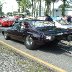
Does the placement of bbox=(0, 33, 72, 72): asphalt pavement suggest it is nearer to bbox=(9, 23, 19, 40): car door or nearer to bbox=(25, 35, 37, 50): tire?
bbox=(25, 35, 37, 50): tire

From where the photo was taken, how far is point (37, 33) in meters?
12.3

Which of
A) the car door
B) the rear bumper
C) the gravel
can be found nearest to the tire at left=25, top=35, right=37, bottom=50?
the rear bumper

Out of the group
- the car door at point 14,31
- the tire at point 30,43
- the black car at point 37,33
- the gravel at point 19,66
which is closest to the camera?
the gravel at point 19,66

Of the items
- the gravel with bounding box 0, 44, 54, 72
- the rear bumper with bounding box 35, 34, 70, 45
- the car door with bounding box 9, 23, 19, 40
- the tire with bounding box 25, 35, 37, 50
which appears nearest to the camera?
the gravel with bounding box 0, 44, 54, 72

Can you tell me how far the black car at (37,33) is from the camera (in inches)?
470

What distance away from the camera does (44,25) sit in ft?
44.1

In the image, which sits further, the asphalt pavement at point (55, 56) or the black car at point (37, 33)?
the black car at point (37, 33)

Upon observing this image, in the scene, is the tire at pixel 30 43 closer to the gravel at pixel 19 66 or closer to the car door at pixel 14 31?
the car door at pixel 14 31

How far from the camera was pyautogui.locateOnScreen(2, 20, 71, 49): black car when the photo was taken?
11.9 meters

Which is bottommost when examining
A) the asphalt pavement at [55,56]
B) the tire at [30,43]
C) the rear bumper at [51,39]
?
the asphalt pavement at [55,56]

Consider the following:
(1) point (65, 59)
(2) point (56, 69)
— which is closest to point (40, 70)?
(2) point (56, 69)

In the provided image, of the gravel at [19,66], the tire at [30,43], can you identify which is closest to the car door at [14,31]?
the tire at [30,43]

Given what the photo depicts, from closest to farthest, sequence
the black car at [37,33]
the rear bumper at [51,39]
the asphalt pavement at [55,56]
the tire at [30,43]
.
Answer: the asphalt pavement at [55,56] → the rear bumper at [51,39] → the black car at [37,33] → the tire at [30,43]

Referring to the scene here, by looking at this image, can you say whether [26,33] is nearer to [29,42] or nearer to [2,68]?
[29,42]
